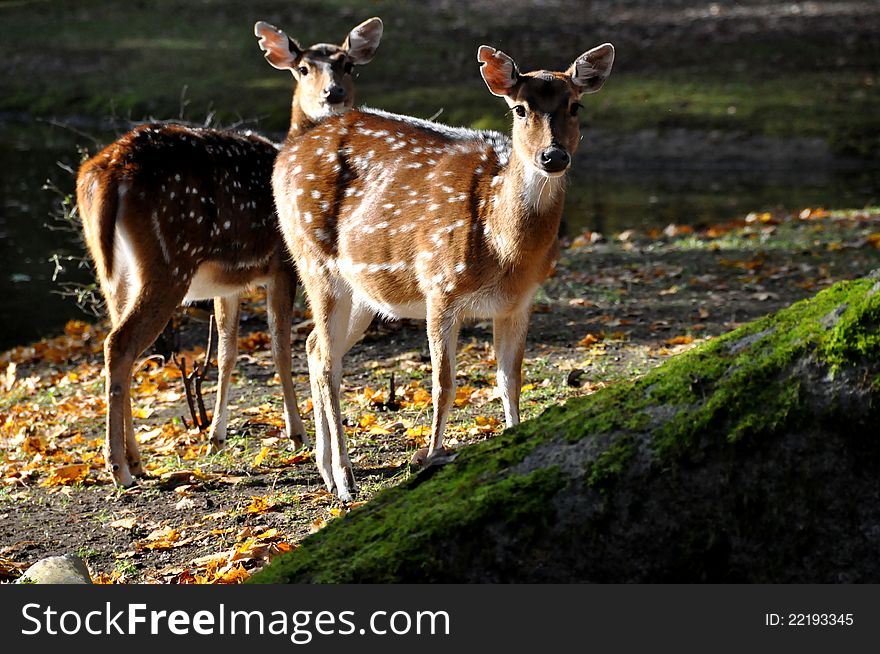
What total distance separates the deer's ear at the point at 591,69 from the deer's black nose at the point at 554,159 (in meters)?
0.46

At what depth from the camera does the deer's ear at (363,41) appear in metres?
7.99

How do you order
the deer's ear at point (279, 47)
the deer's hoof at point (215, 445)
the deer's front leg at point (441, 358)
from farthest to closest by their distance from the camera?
1. the deer's ear at point (279, 47)
2. the deer's hoof at point (215, 445)
3. the deer's front leg at point (441, 358)

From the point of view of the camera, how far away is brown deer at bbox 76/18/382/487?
21.7ft

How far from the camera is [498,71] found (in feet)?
18.1

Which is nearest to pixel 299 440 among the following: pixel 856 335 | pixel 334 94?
pixel 334 94

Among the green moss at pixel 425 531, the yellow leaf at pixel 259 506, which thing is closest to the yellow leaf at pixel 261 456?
the yellow leaf at pixel 259 506

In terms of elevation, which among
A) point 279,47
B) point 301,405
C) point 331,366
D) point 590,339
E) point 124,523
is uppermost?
point 279,47

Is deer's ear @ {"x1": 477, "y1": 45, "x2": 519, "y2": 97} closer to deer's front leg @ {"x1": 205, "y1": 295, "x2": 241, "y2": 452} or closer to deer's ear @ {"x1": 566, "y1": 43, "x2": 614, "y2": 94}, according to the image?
deer's ear @ {"x1": 566, "y1": 43, "x2": 614, "y2": 94}

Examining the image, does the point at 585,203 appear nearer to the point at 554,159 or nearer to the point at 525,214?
the point at 525,214

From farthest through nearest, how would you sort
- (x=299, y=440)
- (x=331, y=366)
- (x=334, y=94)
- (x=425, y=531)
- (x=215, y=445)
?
1. (x=334, y=94)
2. (x=215, y=445)
3. (x=299, y=440)
4. (x=331, y=366)
5. (x=425, y=531)

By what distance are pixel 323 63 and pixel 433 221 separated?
2261mm

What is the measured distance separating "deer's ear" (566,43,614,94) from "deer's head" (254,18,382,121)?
223 cm

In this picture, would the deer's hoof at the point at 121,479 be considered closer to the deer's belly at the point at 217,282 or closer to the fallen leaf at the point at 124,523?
the fallen leaf at the point at 124,523

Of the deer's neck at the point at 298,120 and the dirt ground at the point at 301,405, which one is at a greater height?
the deer's neck at the point at 298,120
